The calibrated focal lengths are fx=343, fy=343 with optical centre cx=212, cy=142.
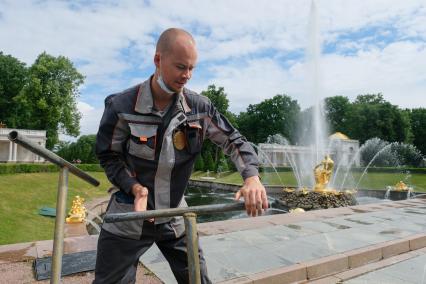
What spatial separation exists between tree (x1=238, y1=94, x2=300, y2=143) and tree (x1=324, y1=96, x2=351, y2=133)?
753 cm

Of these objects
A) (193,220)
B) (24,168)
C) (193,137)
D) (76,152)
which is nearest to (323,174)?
(193,137)

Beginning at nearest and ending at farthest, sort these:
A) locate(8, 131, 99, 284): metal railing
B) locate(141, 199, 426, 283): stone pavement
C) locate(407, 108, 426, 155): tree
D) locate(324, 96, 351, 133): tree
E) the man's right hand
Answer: locate(8, 131, 99, 284): metal railing < the man's right hand < locate(141, 199, 426, 283): stone pavement < locate(407, 108, 426, 155): tree < locate(324, 96, 351, 133): tree

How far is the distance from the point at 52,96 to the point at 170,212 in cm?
4350

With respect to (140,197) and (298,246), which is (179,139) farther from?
(298,246)

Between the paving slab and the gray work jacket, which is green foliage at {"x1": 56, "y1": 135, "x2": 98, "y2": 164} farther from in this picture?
the gray work jacket

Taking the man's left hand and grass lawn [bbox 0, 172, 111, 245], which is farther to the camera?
grass lawn [bbox 0, 172, 111, 245]

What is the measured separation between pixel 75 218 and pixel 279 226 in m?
5.65

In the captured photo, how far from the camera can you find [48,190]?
18609mm

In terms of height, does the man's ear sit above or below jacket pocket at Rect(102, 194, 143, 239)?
above

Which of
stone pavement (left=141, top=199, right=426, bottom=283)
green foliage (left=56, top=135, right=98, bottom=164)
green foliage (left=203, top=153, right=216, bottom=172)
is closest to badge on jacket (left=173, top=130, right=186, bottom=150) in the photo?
stone pavement (left=141, top=199, right=426, bottom=283)

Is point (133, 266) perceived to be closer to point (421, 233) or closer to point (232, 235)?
point (232, 235)

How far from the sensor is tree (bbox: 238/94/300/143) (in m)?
63.1

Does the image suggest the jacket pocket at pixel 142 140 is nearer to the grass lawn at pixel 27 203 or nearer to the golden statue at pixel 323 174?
the grass lawn at pixel 27 203

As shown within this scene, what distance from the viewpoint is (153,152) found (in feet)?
7.05
